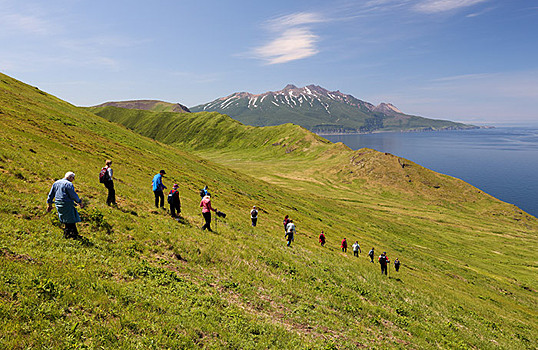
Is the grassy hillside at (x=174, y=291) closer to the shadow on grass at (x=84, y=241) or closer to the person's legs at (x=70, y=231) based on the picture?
the shadow on grass at (x=84, y=241)

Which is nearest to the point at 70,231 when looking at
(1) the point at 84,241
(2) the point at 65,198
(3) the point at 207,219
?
(1) the point at 84,241

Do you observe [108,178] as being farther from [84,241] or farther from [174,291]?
[174,291]

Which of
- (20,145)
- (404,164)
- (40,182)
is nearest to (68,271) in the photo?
(40,182)

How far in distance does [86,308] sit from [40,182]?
14116 mm

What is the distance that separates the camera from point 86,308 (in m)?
8.98

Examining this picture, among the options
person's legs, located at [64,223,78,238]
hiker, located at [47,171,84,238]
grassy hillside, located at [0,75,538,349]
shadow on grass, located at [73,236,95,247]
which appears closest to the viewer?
grassy hillside, located at [0,75,538,349]

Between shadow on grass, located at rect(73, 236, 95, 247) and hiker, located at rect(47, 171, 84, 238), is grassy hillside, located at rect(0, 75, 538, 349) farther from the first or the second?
hiker, located at rect(47, 171, 84, 238)

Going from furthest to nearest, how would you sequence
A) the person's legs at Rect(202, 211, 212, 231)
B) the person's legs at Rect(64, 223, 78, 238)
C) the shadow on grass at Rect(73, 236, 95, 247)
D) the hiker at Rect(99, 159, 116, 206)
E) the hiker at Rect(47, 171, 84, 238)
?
the person's legs at Rect(202, 211, 212, 231) → the hiker at Rect(99, 159, 116, 206) → the shadow on grass at Rect(73, 236, 95, 247) → the person's legs at Rect(64, 223, 78, 238) → the hiker at Rect(47, 171, 84, 238)

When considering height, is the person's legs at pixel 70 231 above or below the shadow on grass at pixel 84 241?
above

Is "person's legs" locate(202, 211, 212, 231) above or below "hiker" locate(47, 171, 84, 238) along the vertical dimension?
below

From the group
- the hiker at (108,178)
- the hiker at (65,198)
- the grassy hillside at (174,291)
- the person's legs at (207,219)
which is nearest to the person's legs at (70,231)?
the hiker at (65,198)

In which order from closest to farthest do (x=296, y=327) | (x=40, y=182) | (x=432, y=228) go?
(x=296, y=327) < (x=40, y=182) < (x=432, y=228)

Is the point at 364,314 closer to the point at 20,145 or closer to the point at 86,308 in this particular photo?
the point at 86,308

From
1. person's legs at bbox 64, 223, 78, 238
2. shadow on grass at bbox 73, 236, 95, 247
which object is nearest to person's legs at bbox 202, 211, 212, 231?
shadow on grass at bbox 73, 236, 95, 247
